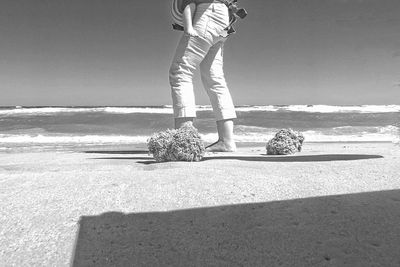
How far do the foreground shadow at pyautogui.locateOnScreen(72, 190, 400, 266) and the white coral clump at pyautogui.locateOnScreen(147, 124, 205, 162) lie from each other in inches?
84.7

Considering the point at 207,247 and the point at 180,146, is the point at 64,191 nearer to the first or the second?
the point at 207,247

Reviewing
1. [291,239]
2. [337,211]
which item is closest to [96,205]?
[291,239]

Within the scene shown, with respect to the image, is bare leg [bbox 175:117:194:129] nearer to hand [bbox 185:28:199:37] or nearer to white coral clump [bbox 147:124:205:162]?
white coral clump [bbox 147:124:205:162]

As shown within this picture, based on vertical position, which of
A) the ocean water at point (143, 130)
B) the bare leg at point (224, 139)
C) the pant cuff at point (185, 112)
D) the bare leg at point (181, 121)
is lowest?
the ocean water at point (143, 130)

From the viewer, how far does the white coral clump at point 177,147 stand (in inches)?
186

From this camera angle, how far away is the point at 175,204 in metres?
2.67

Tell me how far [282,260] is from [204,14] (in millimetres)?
4491

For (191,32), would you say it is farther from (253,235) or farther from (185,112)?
(253,235)

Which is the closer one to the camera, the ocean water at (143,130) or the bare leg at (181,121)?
the bare leg at (181,121)

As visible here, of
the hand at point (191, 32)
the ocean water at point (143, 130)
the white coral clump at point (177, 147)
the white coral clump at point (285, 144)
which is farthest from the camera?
the ocean water at point (143, 130)

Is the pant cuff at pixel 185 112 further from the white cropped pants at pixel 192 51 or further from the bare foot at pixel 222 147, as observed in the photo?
the bare foot at pixel 222 147

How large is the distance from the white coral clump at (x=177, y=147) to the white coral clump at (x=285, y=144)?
167 cm

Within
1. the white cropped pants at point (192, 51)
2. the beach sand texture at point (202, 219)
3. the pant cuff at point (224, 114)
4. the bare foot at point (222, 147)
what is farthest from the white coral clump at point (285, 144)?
the beach sand texture at point (202, 219)

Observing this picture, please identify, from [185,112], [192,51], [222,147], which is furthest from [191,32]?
[222,147]
